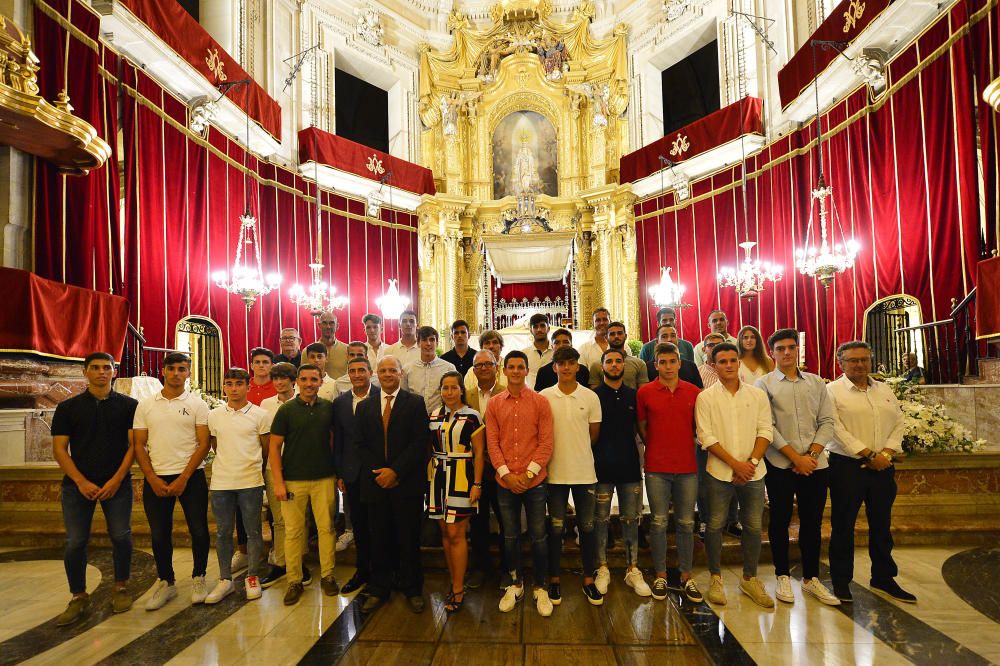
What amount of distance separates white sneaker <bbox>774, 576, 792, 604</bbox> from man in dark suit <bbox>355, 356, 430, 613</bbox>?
2305 mm

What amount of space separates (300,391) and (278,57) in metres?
10.8

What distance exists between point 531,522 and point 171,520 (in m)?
2.41

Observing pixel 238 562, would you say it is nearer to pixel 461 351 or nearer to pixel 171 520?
pixel 171 520

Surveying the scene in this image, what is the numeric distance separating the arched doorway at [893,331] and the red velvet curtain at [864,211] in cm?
14

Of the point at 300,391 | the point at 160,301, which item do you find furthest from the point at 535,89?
the point at 300,391

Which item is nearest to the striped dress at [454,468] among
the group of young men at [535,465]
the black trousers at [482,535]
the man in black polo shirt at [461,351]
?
the group of young men at [535,465]

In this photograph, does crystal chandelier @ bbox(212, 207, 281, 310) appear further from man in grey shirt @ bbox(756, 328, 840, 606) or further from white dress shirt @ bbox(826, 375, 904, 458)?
white dress shirt @ bbox(826, 375, 904, 458)

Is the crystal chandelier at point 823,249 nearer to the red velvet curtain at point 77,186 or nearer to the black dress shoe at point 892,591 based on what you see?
the black dress shoe at point 892,591

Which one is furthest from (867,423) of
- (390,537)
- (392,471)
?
(390,537)

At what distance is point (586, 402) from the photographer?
3.52 m

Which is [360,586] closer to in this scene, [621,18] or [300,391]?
[300,391]

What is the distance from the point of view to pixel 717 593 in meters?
3.43

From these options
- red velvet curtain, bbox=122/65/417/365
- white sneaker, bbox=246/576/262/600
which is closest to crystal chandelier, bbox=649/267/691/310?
red velvet curtain, bbox=122/65/417/365

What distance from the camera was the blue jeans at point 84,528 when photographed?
3.46 m
